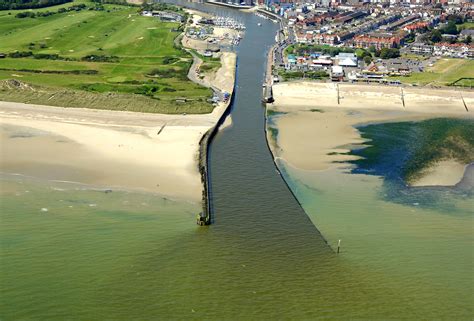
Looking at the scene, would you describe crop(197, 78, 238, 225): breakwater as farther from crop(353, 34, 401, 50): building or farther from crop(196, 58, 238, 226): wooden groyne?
crop(353, 34, 401, 50): building

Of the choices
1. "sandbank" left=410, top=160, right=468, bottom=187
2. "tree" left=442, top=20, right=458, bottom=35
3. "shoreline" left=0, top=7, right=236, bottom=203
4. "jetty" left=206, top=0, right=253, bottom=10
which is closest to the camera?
"shoreline" left=0, top=7, right=236, bottom=203

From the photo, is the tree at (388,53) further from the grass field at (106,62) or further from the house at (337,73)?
the grass field at (106,62)

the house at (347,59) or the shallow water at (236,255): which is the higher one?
the house at (347,59)

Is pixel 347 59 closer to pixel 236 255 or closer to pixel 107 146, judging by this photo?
pixel 107 146

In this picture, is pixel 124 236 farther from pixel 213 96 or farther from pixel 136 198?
pixel 213 96

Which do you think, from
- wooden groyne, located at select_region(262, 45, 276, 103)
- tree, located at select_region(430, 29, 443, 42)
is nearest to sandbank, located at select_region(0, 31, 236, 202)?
wooden groyne, located at select_region(262, 45, 276, 103)

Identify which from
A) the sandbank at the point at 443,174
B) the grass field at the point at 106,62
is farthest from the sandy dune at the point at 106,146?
the sandbank at the point at 443,174
